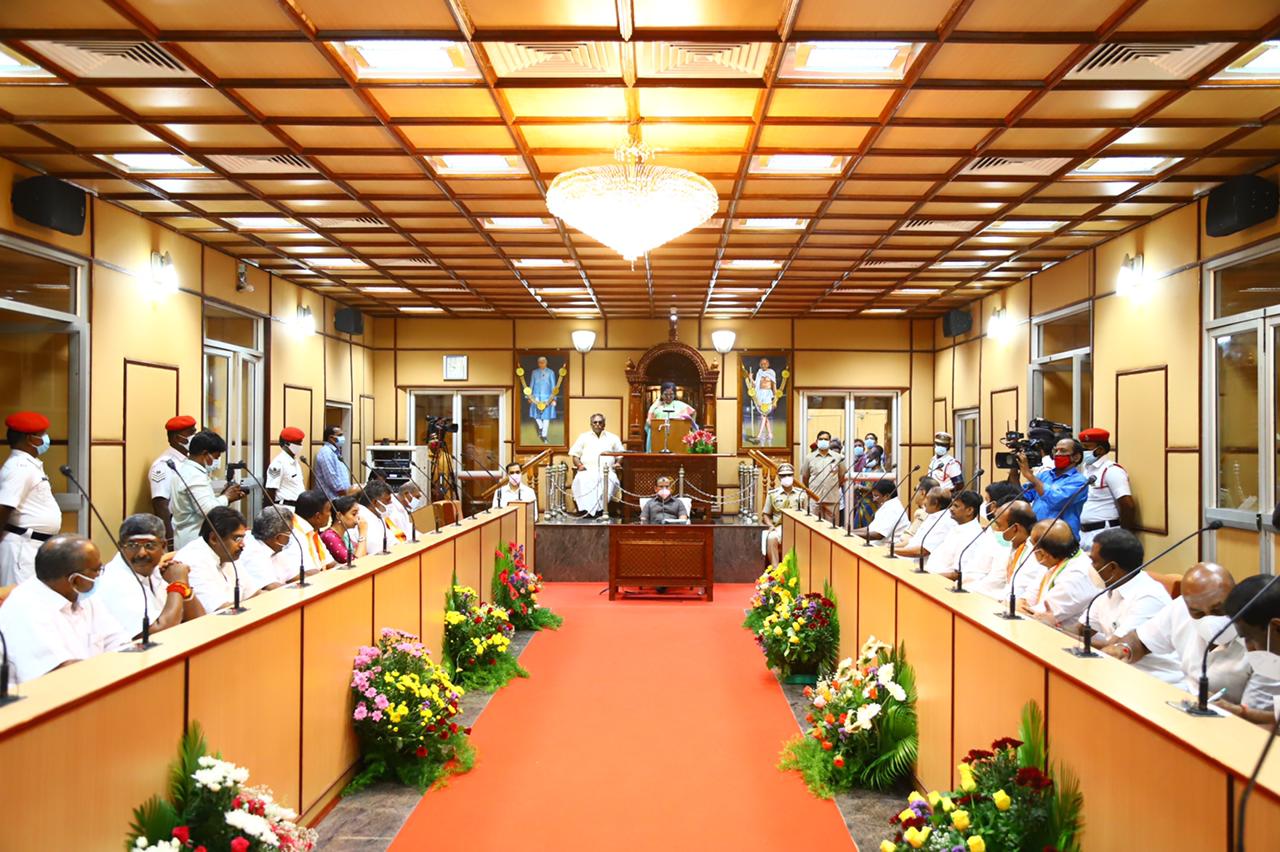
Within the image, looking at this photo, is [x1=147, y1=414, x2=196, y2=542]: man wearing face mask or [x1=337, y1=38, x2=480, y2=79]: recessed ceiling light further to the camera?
[x1=147, y1=414, x2=196, y2=542]: man wearing face mask

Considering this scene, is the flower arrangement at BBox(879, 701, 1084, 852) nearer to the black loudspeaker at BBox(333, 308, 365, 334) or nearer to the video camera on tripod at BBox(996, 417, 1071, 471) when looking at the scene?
the video camera on tripod at BBox(996, 417, 1071, 471)

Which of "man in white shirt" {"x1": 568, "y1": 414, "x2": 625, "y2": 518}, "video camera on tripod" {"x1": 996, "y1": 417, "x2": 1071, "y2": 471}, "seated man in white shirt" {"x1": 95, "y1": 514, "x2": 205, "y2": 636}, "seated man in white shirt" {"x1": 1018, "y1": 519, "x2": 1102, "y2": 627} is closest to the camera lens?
"seated man in white shirt" {"x1": 95, "y1": 514, "x2": 205, "y2": 636}

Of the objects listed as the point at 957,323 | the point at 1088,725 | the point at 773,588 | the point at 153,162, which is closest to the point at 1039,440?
the point at 773,588

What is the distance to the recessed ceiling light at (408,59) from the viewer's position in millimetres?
4445

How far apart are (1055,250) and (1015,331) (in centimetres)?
180

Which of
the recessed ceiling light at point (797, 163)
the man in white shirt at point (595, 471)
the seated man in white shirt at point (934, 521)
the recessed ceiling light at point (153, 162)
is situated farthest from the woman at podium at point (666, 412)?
the recessed ceiling light at point (153, 162)

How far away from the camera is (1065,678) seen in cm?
241

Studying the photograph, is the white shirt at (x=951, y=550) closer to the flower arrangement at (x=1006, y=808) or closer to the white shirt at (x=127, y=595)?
the flower arrangement at (x=1006, y=808)

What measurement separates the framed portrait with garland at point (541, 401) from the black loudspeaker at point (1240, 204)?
9.51 m

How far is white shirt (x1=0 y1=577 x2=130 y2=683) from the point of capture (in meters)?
2.83

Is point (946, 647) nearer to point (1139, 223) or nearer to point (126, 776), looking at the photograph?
point (126, 776)

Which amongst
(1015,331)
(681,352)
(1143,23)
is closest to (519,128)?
(1143,23)

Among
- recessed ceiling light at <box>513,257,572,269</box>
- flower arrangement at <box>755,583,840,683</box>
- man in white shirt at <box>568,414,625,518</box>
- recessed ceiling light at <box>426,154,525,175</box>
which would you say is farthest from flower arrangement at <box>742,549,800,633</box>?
man in white shirt at <box>568,414,625,518</box>

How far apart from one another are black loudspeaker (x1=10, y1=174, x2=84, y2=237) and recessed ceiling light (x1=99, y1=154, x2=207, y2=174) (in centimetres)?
49
